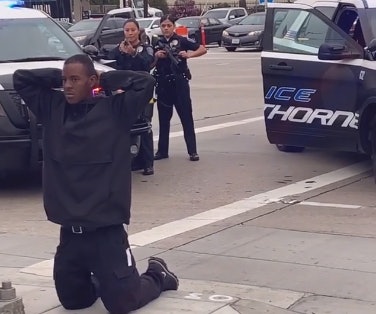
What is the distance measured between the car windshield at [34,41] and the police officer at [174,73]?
1056mm

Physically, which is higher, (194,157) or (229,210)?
(229,210)

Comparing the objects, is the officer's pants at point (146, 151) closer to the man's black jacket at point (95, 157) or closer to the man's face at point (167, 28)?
the man's face at point (167, 28)

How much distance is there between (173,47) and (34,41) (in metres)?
1.64

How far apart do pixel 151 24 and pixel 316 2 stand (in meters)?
25.9

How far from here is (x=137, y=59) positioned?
10.8m

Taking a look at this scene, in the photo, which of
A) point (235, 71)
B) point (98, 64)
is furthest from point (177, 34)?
point (235, 71)

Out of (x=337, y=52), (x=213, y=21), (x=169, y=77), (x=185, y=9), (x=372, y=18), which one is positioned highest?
(x=372, y=18)

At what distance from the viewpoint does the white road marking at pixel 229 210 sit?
761 centimetres

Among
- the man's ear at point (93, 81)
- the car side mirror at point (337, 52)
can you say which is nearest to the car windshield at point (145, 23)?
the car side mirror at point (337, 52)

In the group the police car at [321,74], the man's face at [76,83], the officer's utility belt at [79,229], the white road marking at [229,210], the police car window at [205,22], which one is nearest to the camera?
the officer's utility belt at [79,229]

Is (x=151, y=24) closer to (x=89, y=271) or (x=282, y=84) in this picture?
(x=282, y=84)

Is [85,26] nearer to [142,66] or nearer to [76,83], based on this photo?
[142,66]

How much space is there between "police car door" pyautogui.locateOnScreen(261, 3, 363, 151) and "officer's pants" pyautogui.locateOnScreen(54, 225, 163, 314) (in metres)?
5.07

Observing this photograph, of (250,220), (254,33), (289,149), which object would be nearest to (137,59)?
(289,149)
